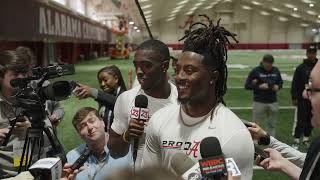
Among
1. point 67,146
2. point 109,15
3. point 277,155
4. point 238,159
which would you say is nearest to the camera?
point 238,159

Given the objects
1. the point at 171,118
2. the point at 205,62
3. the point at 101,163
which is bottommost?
the point at 101,163

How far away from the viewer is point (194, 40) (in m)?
2.56

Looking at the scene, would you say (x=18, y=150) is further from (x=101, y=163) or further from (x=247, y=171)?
(x=247, y=171)

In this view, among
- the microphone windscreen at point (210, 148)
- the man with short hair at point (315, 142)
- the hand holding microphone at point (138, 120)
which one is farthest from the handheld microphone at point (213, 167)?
the hand holding microphone at point (138, 120)

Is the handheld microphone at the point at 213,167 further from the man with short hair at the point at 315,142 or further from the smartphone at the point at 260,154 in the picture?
the smartphone at the point at 260,154

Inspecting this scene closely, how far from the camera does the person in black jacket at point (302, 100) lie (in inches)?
310

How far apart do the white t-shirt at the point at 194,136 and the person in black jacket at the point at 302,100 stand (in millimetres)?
5730

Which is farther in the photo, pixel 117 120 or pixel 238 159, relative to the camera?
pixel 117 120

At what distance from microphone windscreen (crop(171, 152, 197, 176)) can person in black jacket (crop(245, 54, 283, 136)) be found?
218 inches

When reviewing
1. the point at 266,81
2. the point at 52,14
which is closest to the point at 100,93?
the point at 266,81

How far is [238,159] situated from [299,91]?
6.10m

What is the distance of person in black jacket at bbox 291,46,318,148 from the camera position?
788 centimetres

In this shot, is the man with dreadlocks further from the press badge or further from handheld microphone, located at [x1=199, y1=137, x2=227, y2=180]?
the press badge

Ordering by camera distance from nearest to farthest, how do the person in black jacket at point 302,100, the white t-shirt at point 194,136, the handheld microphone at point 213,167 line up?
the handheld microphone at point 213,167
the white t-shirt at point 194,136
the person in black jacket at point 302,100
